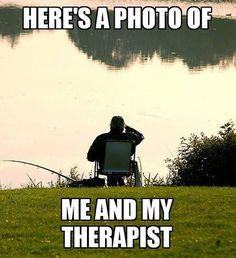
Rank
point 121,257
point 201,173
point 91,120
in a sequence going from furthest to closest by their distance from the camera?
point 91,120, point 201,173, point 121,257

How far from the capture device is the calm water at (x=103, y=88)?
55.8ft

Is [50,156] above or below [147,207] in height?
below

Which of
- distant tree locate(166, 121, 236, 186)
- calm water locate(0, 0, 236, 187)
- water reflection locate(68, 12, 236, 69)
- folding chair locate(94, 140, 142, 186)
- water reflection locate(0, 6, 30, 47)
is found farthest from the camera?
water reflection locate(0, 6, 30, 47)

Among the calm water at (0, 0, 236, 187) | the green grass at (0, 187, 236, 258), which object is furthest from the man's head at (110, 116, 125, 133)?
the calm water at (0, 0, 236, 187)

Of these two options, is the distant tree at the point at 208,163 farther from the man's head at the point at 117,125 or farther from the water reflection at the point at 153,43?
the water reflection at the point at 153,43

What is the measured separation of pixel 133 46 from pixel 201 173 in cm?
2078

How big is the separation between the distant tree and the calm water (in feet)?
5.78

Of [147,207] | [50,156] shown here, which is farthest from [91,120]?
[147,207]

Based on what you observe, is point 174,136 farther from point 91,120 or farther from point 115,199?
point 115,199

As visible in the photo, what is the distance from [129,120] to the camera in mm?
19781

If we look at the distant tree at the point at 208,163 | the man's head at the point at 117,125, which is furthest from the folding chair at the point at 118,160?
the distant tree at the point at 208,163

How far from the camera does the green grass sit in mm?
7055

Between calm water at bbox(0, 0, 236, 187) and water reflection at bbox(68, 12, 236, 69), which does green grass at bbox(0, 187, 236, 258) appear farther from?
water reflection at bbox(68, 12, 236, 69)

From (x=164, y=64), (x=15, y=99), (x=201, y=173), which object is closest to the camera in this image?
(x=201, y=173)
